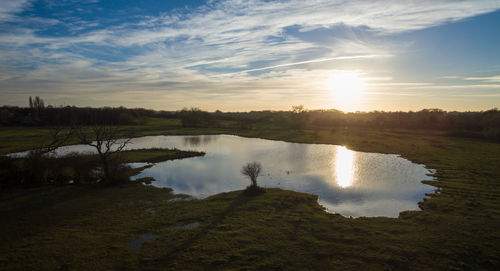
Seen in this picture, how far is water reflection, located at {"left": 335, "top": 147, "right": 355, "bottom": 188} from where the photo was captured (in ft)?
86.8

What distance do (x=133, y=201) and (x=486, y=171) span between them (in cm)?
3658

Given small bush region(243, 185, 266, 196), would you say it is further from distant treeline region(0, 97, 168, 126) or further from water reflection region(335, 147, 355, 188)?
distant treeline region(0, 97, 168, 126)

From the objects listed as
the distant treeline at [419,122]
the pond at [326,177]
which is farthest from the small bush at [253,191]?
the distant treeline at [419,122]

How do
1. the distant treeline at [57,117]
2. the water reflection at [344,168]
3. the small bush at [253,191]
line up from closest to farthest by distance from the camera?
the small bush at [253,191] < the water reflection at [344,168] < the distant treeline at [57,117]

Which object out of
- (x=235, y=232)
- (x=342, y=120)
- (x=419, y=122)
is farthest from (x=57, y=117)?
(x=419, y=122)

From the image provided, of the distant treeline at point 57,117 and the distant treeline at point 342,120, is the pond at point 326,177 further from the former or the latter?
the distant treeline at point 57,117

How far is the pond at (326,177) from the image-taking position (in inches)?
806

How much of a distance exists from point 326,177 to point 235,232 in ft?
55.4

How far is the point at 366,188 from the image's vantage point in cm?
2420

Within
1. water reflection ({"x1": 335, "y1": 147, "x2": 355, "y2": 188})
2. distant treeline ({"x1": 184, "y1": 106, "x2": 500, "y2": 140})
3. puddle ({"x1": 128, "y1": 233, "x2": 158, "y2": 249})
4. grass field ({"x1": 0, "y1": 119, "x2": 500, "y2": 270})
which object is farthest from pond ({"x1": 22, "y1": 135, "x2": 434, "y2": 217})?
distant treeline ({"x1": 184, "y1": 106, "x2": 500, "y2": 140})

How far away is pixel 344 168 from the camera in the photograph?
107 feet

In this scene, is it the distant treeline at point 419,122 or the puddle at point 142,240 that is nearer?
the puddle at point 142,240

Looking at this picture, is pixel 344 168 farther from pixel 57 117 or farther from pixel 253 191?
pixel 57 117

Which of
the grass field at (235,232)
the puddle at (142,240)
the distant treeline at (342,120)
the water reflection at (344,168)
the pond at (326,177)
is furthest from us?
the distant treeline at (342,120)
